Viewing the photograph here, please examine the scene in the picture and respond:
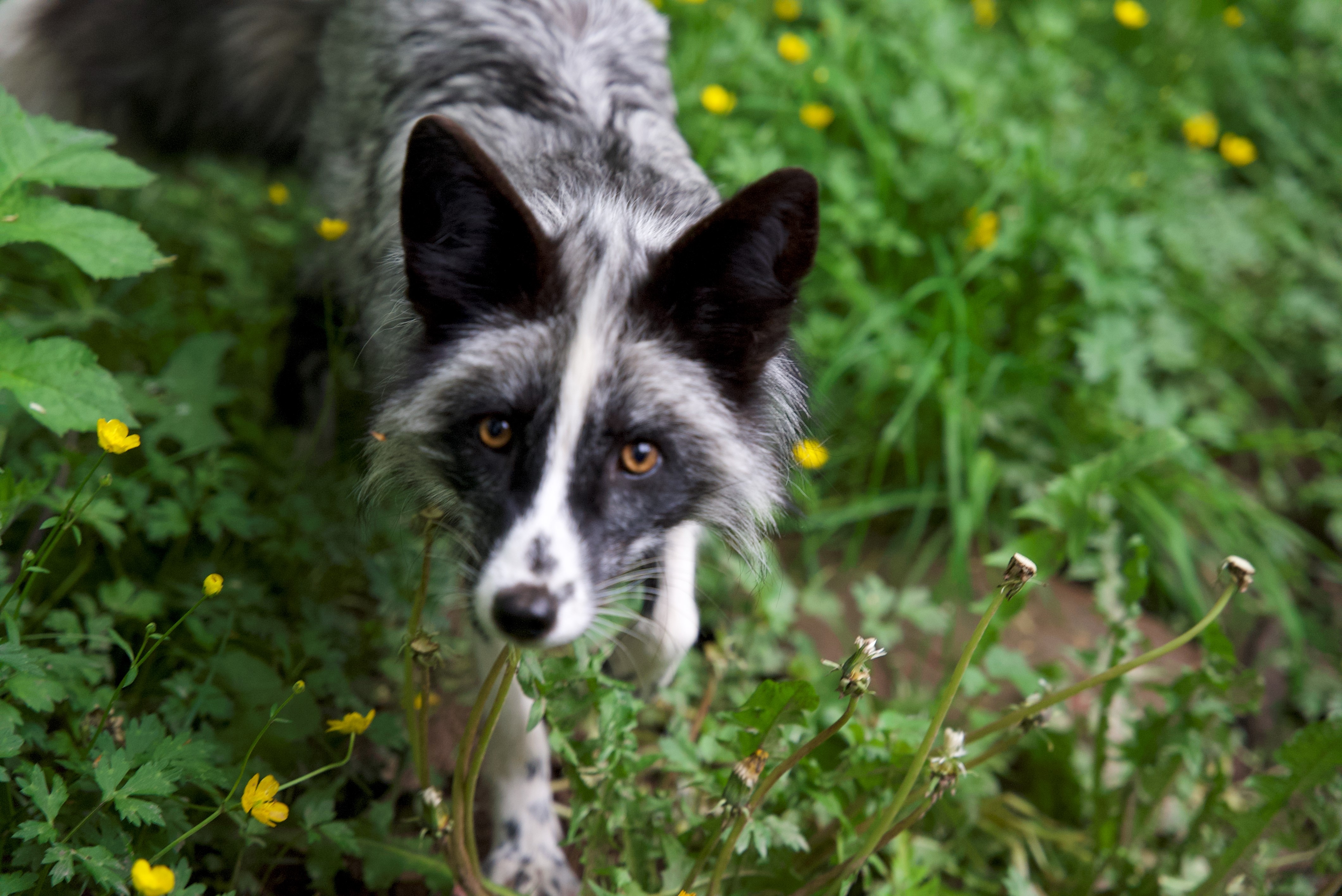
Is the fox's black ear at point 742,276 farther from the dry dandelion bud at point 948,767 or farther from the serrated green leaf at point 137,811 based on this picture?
the serrated green leaf at point 137,811

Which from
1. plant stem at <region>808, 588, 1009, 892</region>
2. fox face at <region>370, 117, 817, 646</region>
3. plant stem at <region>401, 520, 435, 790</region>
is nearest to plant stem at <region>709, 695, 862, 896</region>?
plant stem at <region>808, 588, 1009, 892</region>

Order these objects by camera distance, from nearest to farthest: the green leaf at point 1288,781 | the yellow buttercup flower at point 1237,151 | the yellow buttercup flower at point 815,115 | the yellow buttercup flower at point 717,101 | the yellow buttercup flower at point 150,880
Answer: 1. the yellow buttercup flower at point 150,880
2. the green leaf at point 1288,781
3. the yellow buttercup flower at point 717,101
4. the yellow buttercup flower at point 815,115
5. the yellow buttercup flower at point 1237,151

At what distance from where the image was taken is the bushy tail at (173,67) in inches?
139

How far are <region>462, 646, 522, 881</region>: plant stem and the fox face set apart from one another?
0.20ft

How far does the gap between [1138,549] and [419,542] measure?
6.83ft

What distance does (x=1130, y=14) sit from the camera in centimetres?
473

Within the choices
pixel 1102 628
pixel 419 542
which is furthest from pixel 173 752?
pixel 1102 628

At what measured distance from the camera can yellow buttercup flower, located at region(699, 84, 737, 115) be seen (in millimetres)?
3750

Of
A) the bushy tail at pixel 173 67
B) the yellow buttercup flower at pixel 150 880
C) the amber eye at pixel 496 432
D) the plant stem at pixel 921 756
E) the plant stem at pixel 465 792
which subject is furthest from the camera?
the bushy tail at pixel 173 67

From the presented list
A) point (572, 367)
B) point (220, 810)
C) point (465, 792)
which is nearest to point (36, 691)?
point (220, 810)

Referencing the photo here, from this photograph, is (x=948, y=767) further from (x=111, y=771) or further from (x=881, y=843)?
(x=111, y=771)

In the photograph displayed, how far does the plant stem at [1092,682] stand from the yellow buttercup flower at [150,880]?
59.8 inches

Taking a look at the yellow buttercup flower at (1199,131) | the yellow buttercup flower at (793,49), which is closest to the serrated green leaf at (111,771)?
the yellow buttercup flower at (793,49)

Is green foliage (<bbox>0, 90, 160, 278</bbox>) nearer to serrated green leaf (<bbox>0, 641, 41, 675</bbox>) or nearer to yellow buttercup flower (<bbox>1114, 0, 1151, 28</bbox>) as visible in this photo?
serrated green leaf (<bbox>0, 641, 41, 675</bbox>)
